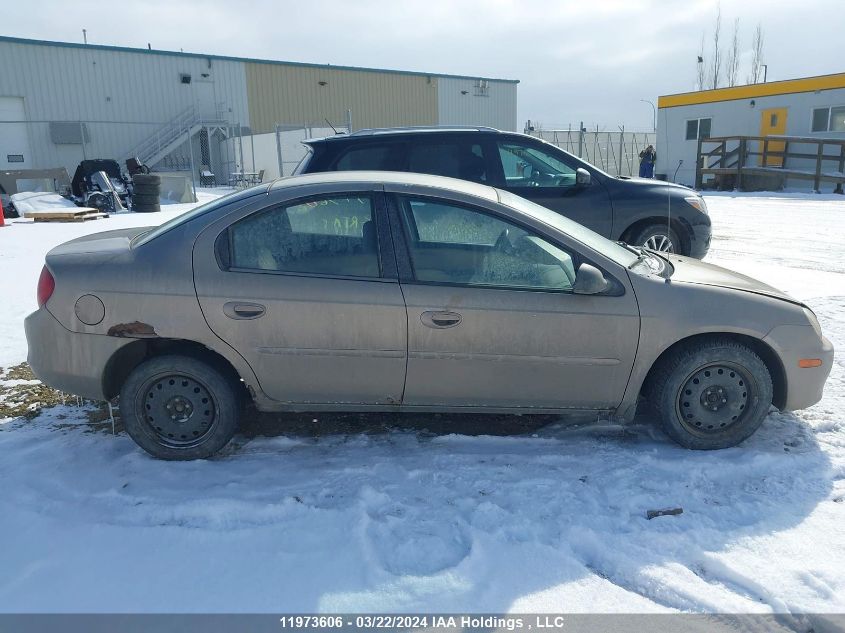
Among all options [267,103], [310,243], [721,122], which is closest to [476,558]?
[310,243]

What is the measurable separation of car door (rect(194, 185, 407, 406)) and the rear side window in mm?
3368

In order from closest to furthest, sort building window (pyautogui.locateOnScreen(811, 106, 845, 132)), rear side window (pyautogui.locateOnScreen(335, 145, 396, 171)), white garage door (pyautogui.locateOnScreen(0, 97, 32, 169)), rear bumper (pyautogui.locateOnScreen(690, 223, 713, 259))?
rear side window (pyautogui.locateOnScreen(335, 145, 396, 171)) < rear bumper (pyautogui.locateOnScreen(690, 223, 713, 259)) < building window (pyautogui.locateOnScreen(811, 106, 845, 132)) < white garage door (pyautogui.locateOnScreen(0, 97, 32, 169))

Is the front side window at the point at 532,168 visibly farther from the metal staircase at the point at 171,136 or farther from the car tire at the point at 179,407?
the metal staircase at the point at 171,136

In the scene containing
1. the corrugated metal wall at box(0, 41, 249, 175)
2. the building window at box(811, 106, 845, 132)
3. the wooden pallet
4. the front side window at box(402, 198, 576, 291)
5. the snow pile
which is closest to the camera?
the front side window at box(402, 198, 576, 291)

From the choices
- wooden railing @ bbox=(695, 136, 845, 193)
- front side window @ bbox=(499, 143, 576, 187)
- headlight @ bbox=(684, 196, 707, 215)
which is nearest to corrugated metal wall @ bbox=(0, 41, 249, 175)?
wooden railing @ bbox=(695, 136, 845, 193)

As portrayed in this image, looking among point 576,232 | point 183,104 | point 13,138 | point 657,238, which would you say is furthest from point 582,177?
point 183,104

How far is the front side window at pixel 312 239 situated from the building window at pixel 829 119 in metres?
26.2

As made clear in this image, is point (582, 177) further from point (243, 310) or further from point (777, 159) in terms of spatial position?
point (777, 159)

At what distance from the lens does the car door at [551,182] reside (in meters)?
7.11

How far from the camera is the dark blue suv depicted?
22.8 ft

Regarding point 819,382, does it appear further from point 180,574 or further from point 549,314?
point 180,574

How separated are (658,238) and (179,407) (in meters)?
5.87

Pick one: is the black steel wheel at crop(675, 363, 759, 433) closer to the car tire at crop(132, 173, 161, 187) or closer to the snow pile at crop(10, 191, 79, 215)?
the snow pile at crop(10, 191, 79, 215)

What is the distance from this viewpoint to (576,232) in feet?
12.6
